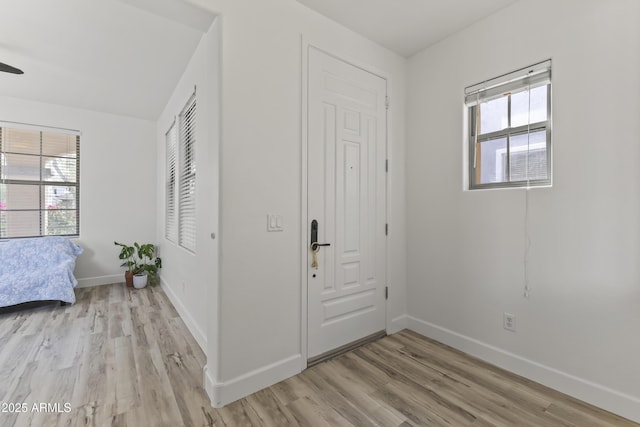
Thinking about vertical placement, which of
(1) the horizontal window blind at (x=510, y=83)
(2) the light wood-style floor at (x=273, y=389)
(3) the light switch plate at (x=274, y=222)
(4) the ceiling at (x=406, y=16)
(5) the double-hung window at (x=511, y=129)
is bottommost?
(2) the light wood-style floor at (x=273, y=389)

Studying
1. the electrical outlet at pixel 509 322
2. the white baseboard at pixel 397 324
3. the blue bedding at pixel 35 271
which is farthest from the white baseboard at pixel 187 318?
the electrical outlet at pixel 509 322

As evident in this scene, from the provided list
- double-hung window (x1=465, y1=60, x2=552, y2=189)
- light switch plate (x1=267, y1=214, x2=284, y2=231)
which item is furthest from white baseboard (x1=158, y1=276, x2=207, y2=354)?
double-hung window (x1=465, y1=60, x2=552, y2=189)

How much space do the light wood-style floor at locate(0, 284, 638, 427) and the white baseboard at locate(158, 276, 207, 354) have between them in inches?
3.1

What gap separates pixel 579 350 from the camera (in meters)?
1.82

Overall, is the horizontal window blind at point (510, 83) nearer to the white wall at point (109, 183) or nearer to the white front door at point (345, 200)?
the white front door at point (345, 200)

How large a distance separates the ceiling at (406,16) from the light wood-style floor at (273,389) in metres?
2.71

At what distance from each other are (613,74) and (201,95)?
2927 mm

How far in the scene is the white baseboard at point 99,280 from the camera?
4.38 m

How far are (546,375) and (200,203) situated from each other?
2819 mm

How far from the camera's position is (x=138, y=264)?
467cm

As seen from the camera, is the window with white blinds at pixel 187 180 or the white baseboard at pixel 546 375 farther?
the window with white blinds at pixel 187 180

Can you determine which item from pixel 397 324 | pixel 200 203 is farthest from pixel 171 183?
pixel 397 324

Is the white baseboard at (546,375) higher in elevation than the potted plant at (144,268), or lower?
lower

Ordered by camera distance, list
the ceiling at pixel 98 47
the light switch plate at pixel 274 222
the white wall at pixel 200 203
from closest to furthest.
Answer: the white wall at pixel 200 203, the light switch plate at pixel 274 222, the ceiling at pixel 98 47
